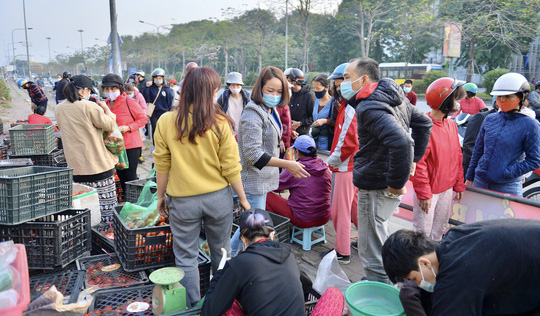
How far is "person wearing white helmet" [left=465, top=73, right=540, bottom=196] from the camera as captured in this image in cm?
343

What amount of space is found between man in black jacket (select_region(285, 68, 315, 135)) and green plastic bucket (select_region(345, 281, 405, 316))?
12.4 ft

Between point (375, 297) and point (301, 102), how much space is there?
4024 millimetres

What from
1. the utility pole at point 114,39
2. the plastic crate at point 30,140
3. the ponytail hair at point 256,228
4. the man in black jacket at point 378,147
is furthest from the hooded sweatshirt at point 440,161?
the utility pole at point 114,39

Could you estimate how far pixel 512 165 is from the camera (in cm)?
356

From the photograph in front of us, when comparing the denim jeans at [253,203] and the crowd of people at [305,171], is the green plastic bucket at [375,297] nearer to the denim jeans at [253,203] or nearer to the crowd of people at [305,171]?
the crowd of people at [305,171]

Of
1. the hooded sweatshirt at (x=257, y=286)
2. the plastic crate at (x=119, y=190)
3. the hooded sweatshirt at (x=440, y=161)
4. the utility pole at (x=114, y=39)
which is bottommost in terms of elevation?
the plastic crate at (x=119, y=190)

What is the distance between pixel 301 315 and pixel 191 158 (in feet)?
3.98

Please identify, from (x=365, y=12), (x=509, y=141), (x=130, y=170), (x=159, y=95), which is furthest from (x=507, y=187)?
(x=365, y=12)

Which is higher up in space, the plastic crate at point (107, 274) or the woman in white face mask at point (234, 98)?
the woman in white face mask at point (234, 98)

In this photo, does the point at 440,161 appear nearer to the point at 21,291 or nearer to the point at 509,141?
the point at 509,141

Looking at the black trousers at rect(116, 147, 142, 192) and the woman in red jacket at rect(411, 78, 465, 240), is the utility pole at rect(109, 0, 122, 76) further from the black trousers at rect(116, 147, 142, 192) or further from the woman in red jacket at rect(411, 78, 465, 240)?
the woman in red jacket at rect(411, 78, 465, 240)

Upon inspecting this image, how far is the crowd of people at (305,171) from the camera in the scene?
2.02 meters

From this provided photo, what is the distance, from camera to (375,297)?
8.06 feet

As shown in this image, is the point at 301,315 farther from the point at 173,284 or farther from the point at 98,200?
the point at 98,200
